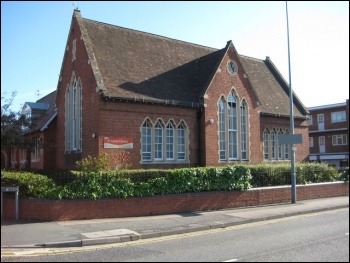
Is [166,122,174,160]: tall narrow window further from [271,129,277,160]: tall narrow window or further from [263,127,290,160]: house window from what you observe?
[271,129,277,160]: tall narrow window

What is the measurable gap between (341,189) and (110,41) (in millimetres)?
15339

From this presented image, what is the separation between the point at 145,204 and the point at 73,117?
9.24 metres

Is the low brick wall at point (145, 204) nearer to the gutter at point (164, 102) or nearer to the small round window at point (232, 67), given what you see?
the gutter at point (164, 102)

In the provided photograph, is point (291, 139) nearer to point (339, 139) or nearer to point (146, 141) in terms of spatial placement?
point (146, 141)

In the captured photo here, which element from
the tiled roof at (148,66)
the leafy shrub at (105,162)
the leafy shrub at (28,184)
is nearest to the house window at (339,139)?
the tiled roof at (148,66)

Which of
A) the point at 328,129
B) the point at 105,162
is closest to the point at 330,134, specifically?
the point at 328,129

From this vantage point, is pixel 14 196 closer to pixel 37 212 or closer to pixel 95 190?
pixel 37 212

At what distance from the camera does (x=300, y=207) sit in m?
16.1

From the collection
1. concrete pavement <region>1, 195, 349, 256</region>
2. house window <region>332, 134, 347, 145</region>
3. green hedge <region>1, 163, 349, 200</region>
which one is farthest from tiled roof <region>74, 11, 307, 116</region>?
house window <region>332, 134, 347, 145</region>

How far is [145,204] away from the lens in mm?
14078

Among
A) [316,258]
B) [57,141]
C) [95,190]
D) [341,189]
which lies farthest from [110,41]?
[316,258]

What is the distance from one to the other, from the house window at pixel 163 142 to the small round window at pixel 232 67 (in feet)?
15.2

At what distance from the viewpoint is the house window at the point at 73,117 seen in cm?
2047

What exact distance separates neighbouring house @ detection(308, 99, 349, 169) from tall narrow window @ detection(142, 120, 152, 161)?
37.0m
